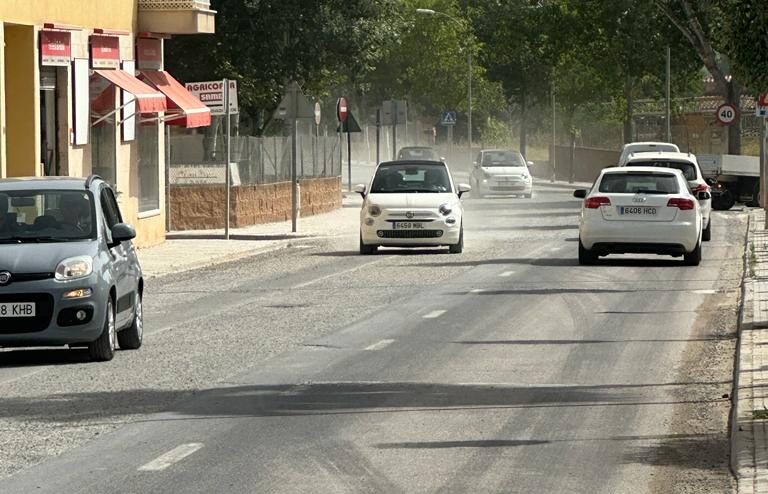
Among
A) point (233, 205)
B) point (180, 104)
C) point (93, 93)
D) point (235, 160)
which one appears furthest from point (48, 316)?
point (235, 160)

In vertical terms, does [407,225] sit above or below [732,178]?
below

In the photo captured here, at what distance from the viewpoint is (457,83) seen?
4065 inches

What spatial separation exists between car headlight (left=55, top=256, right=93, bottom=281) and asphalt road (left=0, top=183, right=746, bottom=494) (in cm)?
72

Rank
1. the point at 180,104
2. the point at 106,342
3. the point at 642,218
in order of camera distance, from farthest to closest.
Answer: the point at 180,104
the point at 642,218
the point at 106,342

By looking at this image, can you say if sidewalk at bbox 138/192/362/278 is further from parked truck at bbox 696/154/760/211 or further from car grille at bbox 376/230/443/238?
parked truck at bbox 696/154/760/211

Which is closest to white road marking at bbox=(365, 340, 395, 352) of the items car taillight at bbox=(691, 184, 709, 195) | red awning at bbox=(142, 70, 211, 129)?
car taillight at bbox=(691, 184, 709, 195)

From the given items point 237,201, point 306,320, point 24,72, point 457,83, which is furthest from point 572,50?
point 306,320

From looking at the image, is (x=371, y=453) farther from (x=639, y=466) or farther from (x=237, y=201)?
(x=237, y=201)

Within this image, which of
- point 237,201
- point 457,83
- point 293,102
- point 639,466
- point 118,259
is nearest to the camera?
point 639,466

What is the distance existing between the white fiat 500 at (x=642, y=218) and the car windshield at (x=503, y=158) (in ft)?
108

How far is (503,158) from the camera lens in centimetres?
6262

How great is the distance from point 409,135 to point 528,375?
103 m

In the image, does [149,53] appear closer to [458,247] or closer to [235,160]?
[235,160]

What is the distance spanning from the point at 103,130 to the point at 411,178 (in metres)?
5.79
